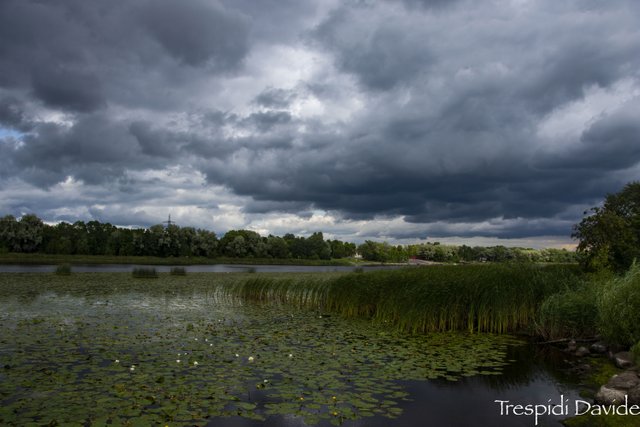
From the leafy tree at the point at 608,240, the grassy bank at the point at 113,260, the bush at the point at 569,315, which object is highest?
the leafy tree at the point at 608,240

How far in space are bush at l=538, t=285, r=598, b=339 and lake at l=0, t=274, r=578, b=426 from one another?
117 cm

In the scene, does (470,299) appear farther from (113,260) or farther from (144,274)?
(113,260)

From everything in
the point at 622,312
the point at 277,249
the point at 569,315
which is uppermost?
the point at 277,249

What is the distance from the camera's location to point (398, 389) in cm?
838

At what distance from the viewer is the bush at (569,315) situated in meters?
13.0

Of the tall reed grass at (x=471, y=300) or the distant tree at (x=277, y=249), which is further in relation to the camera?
the distant tree at (x=277, y=249)

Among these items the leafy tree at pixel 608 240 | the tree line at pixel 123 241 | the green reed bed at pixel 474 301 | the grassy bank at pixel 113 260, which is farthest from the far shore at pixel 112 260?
the leafy tree at pixel 608 240

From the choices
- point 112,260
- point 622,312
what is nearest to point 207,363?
point 622,312

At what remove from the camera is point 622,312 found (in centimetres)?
1012

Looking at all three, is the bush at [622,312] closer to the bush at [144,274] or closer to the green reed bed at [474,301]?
the green reed bed at [474,301]

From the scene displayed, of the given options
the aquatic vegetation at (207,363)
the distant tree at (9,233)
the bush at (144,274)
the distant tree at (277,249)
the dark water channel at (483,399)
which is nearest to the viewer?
the dark water channel at (483,399)

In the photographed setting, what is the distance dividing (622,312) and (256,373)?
8.93m

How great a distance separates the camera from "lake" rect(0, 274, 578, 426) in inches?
272

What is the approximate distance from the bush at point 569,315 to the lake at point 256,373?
1.17m
